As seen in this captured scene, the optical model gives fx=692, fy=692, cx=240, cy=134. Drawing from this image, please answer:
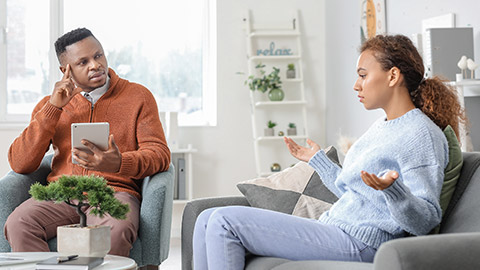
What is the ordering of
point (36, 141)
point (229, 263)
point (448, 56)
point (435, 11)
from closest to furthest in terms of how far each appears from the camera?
1. point (229, 263)
2. point (36, 141)
3. point (448, 56)
4. point (435, 11)

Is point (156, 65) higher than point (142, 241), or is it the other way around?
point (156, 65)

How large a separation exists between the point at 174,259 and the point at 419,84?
2752 mm

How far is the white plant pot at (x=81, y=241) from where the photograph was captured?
77.2 inches

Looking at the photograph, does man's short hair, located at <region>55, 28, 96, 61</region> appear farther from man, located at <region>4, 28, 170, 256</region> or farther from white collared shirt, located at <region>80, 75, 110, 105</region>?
white collared shirt, located at <region>80, 75, 110, 105</region>

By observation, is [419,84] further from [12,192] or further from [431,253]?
[12,192]

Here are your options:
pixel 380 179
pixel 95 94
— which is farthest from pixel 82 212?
pixel 95 94

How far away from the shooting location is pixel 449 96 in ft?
6.84

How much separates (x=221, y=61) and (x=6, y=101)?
1660mm

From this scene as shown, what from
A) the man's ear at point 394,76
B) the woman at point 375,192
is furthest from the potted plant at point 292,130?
the man's ear at point 394,76

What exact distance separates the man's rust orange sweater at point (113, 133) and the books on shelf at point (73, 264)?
993mm

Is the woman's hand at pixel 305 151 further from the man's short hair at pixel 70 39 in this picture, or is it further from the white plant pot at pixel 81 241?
the man's short hair at pixel 70 39

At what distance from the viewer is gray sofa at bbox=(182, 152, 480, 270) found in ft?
4.68

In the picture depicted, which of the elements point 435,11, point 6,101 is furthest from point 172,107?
point 435,11

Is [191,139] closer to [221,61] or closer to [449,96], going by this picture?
[221,61]
